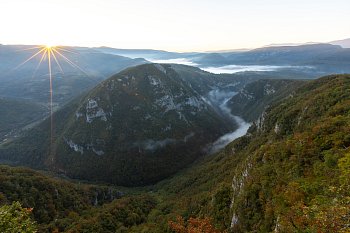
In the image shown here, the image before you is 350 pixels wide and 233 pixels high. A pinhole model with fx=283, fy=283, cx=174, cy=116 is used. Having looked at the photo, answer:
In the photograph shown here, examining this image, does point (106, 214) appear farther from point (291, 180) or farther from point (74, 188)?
point (291, 180)

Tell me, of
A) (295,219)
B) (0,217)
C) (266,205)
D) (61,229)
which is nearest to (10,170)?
(61,229)

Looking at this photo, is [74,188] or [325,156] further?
[74,188]

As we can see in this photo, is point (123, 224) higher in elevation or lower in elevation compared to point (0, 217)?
lower

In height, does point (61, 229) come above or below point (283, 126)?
below

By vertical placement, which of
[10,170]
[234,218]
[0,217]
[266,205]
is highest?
[0,217]

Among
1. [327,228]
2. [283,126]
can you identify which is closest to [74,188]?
[283,126]

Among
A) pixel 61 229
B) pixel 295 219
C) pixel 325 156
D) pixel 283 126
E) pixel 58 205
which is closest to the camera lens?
pixel 295 219

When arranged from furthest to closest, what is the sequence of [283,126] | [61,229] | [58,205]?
[58,205] < [61,229] < [283,126]

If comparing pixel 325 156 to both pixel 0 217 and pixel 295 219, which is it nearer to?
pixel 295 219

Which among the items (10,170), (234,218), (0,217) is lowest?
(10,170)
